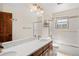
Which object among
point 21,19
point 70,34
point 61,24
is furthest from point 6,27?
point 70,34

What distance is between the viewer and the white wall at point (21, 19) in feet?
5.04

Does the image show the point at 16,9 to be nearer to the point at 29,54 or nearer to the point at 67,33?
the point at 29,54

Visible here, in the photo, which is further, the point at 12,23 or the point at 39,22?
the point at 39,22

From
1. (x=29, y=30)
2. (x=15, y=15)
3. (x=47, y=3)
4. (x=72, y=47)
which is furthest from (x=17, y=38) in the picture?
(x=72, y=47)

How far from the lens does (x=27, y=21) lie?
Answer: 1.61 m

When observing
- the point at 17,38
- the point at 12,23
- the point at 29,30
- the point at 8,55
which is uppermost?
the point at 12,23

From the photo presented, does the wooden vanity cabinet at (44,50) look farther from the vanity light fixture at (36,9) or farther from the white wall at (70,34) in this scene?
the vanity light fixture at (36,9)

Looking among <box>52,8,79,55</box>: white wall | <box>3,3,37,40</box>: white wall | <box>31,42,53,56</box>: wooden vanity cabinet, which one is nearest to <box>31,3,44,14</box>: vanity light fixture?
<box>3,3,37,40</box>: white wall

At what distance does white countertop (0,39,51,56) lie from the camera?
1.44 meters

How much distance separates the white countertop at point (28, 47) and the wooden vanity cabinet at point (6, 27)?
161 millimetres

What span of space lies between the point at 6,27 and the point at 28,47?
419 millimetres

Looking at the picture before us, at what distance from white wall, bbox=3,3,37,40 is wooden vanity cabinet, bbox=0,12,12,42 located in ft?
0.19

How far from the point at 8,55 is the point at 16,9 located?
652 millimetres

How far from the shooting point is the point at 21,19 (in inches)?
62.4
